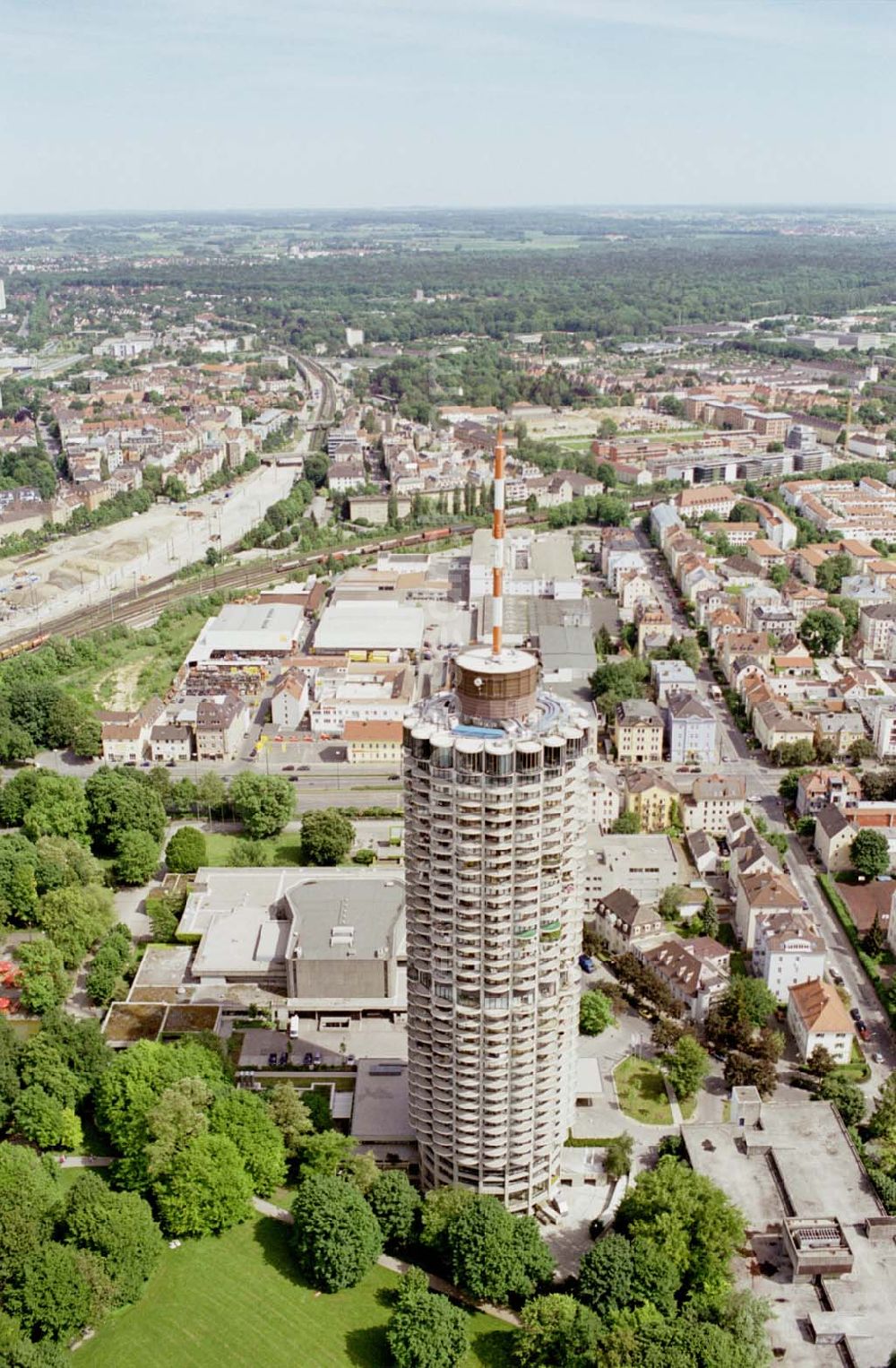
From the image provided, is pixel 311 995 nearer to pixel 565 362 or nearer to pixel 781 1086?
pixel 781 1086

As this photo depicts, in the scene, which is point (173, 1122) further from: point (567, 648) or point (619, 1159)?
point (567, 648)

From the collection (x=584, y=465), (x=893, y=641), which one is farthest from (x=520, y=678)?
(x=584, y=465)

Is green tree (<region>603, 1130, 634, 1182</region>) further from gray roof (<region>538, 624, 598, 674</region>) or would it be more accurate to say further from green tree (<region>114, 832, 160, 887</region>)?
gray roof (<region>538, 624, 598, 674</region>)

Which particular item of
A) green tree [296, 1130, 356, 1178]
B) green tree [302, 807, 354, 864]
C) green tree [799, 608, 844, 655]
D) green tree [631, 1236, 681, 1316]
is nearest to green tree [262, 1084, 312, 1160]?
green tree [296, 1130, 356, 1178]

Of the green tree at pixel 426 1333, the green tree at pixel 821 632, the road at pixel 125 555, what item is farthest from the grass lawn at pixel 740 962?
the road at pixel 125 555

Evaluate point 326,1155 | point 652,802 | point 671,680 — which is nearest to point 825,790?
point 652,802

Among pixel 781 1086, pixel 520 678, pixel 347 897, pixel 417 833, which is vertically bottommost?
pixel 781 1086
